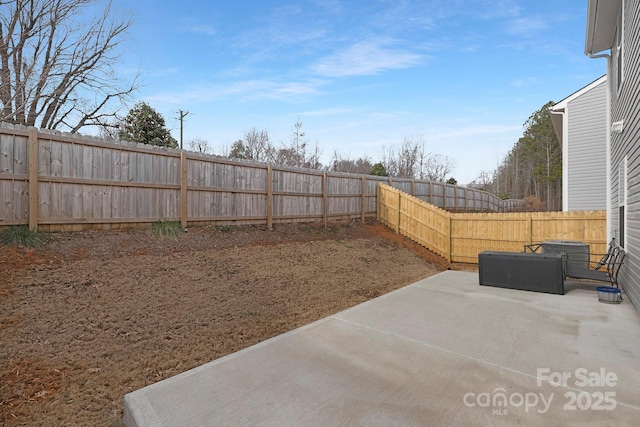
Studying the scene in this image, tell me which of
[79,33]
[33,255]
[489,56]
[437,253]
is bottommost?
[437,253]

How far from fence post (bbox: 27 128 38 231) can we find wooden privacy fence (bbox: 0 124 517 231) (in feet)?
0.04

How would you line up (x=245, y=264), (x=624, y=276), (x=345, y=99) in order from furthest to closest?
1. (x=345, y=99)
2. (x=245, y=264)
3. (x=624, y=276)

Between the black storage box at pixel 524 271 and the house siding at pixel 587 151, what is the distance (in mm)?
6097

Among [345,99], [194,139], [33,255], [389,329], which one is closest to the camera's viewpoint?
[389,329]

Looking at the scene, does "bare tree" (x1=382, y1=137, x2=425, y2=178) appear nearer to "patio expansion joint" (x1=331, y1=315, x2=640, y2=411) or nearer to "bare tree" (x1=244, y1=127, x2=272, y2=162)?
"bare tree" (x1=244, y1=127, x2=272, y2=162)

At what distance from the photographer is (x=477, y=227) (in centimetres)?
979

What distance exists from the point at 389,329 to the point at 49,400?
3.34 metres

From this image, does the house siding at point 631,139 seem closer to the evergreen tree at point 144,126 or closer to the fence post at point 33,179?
the fence post at point 33,179

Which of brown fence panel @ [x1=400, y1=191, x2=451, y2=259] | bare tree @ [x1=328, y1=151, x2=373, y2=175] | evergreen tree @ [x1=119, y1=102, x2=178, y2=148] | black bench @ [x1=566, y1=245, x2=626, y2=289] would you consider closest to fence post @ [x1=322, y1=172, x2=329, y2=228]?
brown fence panel @ [x1=400, y1=191, x2=451, y2=259]

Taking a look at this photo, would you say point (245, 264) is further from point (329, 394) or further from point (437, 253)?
point (437, 253)

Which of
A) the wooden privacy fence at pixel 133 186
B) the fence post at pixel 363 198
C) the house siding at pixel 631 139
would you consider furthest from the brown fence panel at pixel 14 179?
the fence post at pixel 363 198

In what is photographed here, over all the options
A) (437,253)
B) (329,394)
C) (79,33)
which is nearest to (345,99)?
(437,253)

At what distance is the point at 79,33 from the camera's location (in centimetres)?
1222

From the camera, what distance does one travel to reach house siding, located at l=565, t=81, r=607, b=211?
31.8 feet
